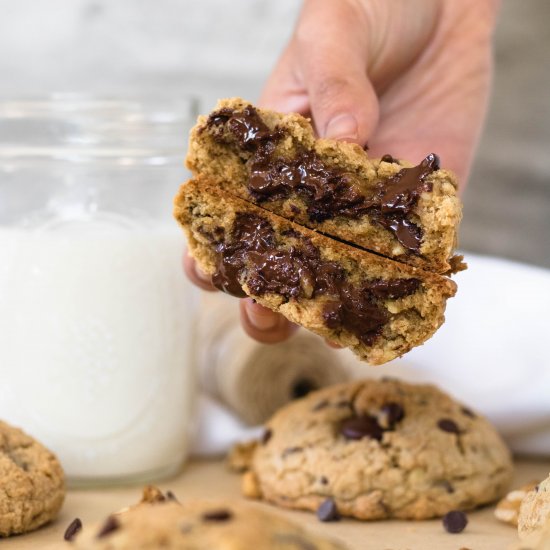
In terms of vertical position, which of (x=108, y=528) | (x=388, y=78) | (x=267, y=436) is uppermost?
(x=388, y=78)

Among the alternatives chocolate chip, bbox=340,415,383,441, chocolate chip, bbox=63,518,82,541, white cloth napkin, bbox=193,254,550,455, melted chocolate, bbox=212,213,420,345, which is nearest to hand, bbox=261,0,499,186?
melted chocolate, bbox=212,213,420,345

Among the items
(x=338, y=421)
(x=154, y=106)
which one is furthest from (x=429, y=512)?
(x=154, y=106)

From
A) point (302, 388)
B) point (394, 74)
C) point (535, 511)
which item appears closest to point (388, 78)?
point (394, 74)

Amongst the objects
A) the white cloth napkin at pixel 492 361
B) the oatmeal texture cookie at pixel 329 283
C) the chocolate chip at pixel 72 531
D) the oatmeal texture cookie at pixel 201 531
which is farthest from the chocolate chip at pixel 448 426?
the oatmeal texture cookie at pixel 201 531

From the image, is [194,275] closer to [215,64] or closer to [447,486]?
[447,486]

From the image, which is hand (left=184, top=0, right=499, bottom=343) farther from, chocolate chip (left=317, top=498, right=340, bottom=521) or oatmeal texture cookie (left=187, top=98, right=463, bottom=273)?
chocolate chip (left=317, top=498, right=340, bottom=521)

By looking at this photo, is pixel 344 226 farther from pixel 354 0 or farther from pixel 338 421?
pixel 354 0

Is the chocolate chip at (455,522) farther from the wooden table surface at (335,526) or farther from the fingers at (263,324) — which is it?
the fingers at (263,324)
